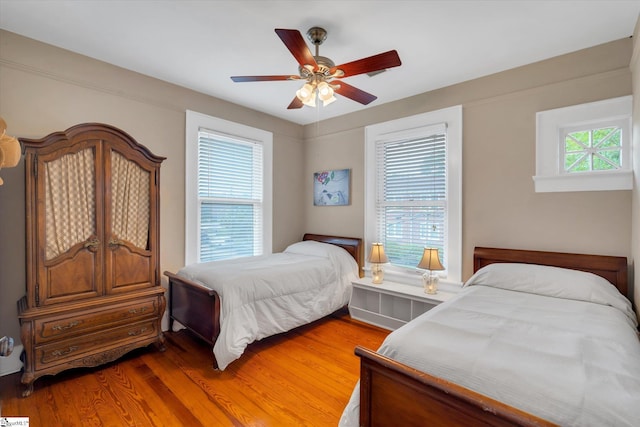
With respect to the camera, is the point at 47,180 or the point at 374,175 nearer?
the point at 47,180

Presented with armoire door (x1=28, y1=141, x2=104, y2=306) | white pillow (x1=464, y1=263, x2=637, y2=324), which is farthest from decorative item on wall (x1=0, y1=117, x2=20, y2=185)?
white pillow (x1=464, y1=263, x2=637, y2=324)

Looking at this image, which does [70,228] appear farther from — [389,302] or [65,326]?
[389,302]

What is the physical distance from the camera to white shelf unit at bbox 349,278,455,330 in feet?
10.1

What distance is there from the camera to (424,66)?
282cm

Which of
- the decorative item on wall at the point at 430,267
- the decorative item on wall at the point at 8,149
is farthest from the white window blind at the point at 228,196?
the decorative item on wall at the point at 8,149

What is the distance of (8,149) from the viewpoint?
30.3 inches

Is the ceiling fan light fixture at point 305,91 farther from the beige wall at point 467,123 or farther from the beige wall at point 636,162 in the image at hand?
the beige wall at point 636,162

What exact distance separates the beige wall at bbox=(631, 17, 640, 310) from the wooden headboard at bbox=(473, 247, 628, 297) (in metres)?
0.09

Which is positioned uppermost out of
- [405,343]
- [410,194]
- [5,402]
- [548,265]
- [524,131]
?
[524,131]

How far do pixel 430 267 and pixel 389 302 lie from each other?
2.23ft

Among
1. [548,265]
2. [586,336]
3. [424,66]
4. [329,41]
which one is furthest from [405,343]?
[424,66]

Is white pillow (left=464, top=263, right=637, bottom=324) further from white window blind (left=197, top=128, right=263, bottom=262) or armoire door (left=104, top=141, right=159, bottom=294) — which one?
armoire door (left=104, top=141, right=159, bottom=294)

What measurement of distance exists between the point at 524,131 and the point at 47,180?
12.8 ft

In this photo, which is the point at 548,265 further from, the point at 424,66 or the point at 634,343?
the point at 424,66
